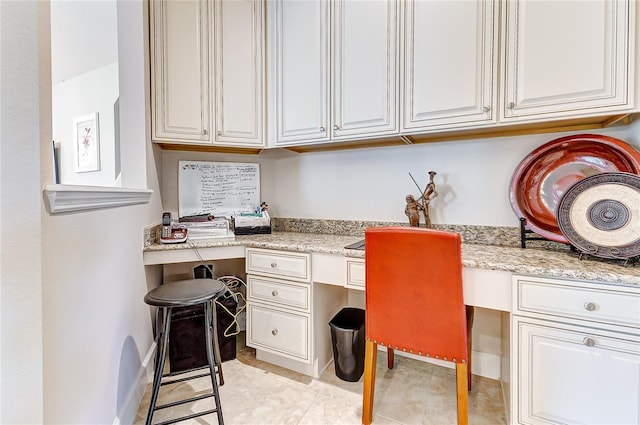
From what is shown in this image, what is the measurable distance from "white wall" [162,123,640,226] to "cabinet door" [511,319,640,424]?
714mm

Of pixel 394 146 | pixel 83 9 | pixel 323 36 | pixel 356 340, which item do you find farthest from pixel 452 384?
pixel 83 9

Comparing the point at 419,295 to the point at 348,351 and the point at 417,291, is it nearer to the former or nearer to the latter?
the point at 417,291

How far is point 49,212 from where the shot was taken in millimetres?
830

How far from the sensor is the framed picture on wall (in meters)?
2.41

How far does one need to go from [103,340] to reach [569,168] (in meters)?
2.37

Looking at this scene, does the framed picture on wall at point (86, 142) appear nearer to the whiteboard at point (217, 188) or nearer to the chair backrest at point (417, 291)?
the whiteboard at point (217, 188)

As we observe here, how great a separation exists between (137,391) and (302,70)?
85.3 inches

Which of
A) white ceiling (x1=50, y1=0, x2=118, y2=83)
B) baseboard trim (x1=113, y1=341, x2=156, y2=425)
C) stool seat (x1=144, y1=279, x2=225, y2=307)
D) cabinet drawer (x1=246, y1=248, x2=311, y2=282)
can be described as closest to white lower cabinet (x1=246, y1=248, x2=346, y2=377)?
cabinet drawer (x1=246, y1=248, x2=311, y2=282)

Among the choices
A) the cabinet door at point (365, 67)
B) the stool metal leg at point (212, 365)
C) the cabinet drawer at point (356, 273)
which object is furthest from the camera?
the cabinet door at point (365, 67)

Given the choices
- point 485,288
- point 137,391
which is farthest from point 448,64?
point 137,391

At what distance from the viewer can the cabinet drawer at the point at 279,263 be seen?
1.74 meters

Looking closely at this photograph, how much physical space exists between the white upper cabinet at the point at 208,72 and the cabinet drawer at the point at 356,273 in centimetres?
Answer: 114

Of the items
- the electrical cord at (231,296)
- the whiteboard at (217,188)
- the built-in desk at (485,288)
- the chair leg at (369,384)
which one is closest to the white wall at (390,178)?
the whiteboard at (217,188)

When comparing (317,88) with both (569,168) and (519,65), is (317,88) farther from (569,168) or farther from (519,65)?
(569,168)
